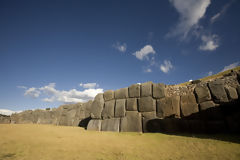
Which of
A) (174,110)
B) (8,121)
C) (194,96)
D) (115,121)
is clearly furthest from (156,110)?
(8,121)

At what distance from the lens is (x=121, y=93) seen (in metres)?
7.45

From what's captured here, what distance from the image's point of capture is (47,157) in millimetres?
2668

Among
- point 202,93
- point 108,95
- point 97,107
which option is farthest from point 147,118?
point 97,107

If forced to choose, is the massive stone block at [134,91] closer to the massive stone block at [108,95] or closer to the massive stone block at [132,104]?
the massive stone block at [132,104]

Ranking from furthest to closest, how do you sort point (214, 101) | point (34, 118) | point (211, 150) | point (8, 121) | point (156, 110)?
point (8, 121) < point (34, 118) < point (156, 110) < point (214, 101) < point (211, 150)

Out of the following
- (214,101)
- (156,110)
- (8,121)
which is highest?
(214,101)

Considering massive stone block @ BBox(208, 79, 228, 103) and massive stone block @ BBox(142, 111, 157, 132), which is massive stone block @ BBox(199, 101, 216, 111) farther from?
massive stone block @ BBox(142, 111, 157, 132)

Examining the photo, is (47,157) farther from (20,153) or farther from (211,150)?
(211,150)

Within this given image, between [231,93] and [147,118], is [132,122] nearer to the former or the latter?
[147,118]

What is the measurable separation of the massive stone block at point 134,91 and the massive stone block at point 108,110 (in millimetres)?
1260

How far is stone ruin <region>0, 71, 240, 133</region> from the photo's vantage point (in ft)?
15.7

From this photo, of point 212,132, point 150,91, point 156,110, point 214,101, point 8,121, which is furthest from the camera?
point 8,121

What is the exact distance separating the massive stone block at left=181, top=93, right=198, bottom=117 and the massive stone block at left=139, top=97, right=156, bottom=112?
1275 millimetres

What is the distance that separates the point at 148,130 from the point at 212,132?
2354mm
